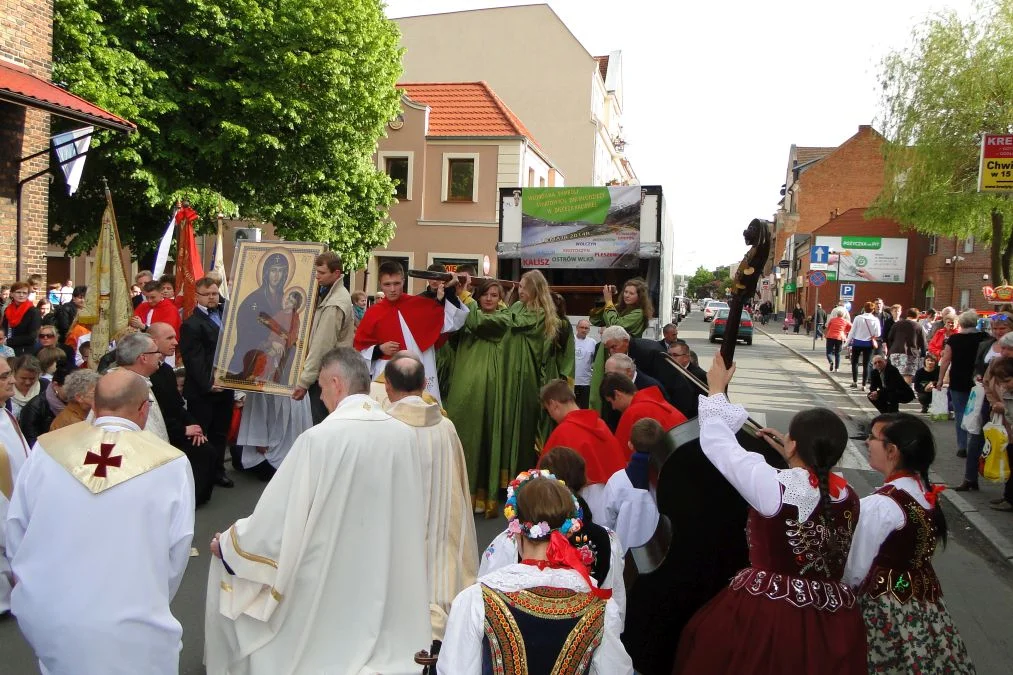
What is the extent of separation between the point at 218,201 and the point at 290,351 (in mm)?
13329

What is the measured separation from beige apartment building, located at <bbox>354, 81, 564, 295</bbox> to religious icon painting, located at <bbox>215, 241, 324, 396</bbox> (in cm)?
2174

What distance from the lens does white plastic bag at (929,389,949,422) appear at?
1414 cm

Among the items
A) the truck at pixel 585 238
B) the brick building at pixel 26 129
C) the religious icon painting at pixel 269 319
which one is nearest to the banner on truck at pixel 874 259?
the truck at pixel 585 238

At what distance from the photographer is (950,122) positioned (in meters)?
24.0

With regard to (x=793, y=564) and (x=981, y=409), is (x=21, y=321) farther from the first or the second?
(x=981, y=409)

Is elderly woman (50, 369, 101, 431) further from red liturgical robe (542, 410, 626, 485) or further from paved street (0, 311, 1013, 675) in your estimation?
red liturgical robe (542, 410, 626, 485)

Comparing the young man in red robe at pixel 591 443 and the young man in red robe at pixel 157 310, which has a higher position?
the young man in red robe at pixel 157 310

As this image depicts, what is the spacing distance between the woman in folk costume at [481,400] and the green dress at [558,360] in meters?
0.46

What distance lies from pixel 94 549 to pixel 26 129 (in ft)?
44.4

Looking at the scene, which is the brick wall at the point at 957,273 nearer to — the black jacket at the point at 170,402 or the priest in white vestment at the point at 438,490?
the black jacket at the point at 170,402

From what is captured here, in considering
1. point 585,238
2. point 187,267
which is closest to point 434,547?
point 187,267

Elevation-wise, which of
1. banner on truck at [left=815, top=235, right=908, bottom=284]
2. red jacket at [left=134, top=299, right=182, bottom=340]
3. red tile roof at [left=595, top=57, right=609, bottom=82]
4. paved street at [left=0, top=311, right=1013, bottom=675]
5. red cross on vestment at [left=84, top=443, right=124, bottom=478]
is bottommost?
paved street at [left=0, top=311, right=1013, bottom=675]

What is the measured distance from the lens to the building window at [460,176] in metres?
30.4

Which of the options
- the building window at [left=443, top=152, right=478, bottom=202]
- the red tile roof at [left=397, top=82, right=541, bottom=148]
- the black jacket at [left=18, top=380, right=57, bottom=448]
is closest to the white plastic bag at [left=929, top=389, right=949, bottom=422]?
the black jacket at [left=18, top=380, right=57, bottom=448]
